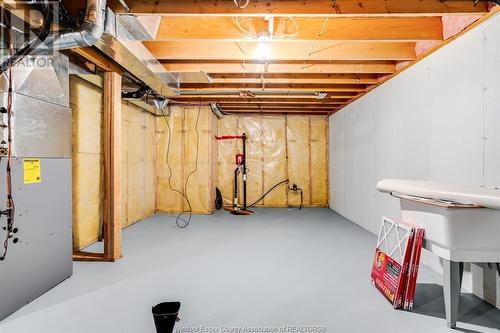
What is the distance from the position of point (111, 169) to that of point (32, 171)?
773 mm

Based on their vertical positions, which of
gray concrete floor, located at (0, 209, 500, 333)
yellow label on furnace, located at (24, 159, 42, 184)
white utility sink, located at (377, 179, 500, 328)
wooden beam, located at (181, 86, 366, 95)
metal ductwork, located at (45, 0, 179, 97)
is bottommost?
gray concrete floor, located at (0, 209, 500, 333)

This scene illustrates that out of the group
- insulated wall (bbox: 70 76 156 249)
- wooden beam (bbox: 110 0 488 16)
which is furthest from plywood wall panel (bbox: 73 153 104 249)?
wooden beam (bbox: 110 0 488 16)

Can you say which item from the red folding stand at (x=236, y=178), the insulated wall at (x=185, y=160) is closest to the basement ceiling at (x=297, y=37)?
the insulated wall at (x=185, y=160)

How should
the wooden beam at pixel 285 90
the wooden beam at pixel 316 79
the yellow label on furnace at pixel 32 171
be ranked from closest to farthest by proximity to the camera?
the yellow label on furnace at pixel 32 171 → the wooden beam at pixel 316 79 → the wooden beam at pixel 285 90

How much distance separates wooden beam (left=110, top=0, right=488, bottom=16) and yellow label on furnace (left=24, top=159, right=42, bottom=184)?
1.37m

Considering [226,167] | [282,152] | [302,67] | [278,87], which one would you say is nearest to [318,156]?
[282,152]

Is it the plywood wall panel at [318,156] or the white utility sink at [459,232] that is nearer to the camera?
the white utility sink at [459,232]

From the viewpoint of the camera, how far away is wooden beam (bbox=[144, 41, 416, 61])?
283 cm

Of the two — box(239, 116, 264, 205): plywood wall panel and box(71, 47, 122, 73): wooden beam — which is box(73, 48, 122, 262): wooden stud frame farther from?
box(239, 116, 264, 205): plywood wall panel

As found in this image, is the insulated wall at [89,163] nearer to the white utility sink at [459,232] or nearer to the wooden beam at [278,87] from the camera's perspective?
the wooden beam at [278,87]

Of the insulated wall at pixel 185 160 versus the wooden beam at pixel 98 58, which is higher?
the wooden beam at pixel 98 58

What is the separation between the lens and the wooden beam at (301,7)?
2.00m

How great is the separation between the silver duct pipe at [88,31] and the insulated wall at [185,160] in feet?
11.7

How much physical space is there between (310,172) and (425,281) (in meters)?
4.05
